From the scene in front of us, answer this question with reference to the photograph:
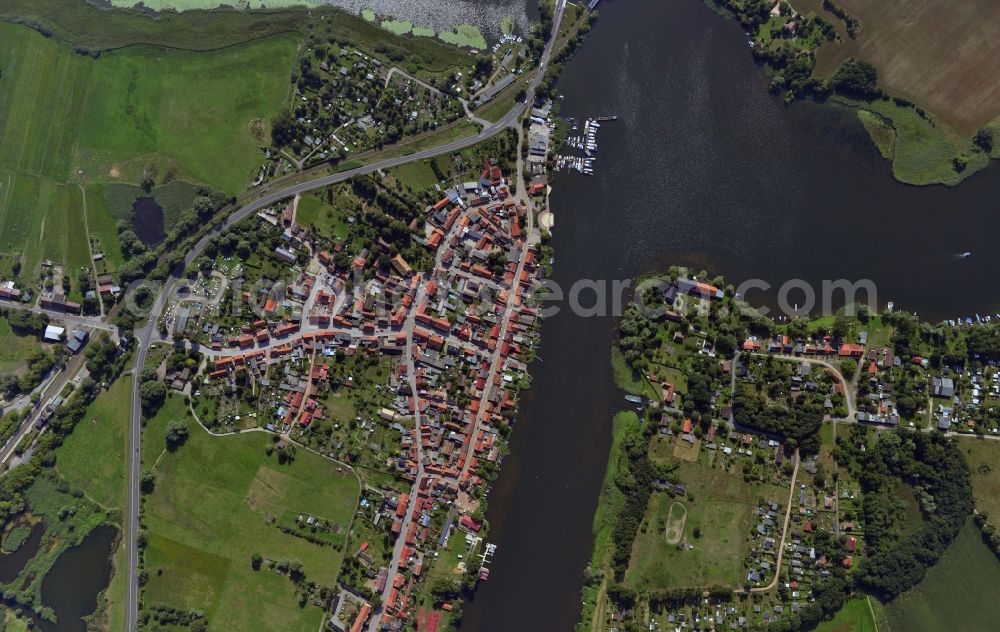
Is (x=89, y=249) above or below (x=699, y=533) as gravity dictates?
above

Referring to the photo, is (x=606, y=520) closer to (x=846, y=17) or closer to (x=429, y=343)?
(x=429, y=343)

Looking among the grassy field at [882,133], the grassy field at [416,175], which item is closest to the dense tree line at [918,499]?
the grassy field at [882,133]

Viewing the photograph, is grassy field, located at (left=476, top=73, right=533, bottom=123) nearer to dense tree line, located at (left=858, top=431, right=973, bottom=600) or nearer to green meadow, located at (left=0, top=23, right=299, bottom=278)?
green meadow, located at (left=0, top=23, right=299, bottom=278)

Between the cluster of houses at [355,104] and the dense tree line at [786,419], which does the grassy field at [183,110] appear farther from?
the dense tree line at [786,419]

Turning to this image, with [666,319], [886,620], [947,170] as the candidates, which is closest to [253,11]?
[666,319]

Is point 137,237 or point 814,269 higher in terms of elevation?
point 814,269

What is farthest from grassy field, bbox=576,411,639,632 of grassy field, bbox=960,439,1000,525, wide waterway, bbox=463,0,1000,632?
grassy field, bbox=960,439,1000,525

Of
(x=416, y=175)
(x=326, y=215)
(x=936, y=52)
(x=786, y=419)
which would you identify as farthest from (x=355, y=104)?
(x=936, y=52)

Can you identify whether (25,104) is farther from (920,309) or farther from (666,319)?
(920,309)
